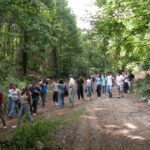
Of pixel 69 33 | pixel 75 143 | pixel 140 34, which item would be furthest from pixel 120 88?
pixel 69 33

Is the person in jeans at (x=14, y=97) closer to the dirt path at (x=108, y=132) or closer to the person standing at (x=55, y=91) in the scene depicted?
the dirt path at (x=108, y=132)

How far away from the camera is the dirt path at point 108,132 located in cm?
1066

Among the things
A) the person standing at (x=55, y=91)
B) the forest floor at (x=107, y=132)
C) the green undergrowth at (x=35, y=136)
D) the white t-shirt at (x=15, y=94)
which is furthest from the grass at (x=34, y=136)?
the person standing at (x=55, y=91)

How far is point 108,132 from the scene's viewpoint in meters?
12.2

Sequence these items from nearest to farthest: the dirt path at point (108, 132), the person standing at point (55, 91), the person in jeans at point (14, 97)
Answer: the dirt path at point (108, 132) < the person in jeans at point (14, 97) < the person standing at point (55, 91)

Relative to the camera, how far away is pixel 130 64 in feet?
109

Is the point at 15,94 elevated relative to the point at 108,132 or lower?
elevated

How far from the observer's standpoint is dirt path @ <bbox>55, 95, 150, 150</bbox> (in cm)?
1066

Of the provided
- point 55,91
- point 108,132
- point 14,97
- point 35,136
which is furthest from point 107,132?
point 55,91

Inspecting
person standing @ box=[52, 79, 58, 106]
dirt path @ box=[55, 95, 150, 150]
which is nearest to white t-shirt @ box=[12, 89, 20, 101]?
dirt path @ box=[55, 95, 150, 150]

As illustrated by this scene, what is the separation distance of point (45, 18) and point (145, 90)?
12.8m

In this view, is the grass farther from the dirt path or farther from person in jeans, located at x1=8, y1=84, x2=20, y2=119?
person in jeans, located at x1=8, y1=84, x2=20, y2=119

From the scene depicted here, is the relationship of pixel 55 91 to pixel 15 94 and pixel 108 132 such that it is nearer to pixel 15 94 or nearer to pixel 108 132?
pixel 15 94

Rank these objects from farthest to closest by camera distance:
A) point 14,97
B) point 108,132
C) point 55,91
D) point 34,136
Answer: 1. point 55,91
2. point 14,97
3. point 108,132
4. point 34,136
